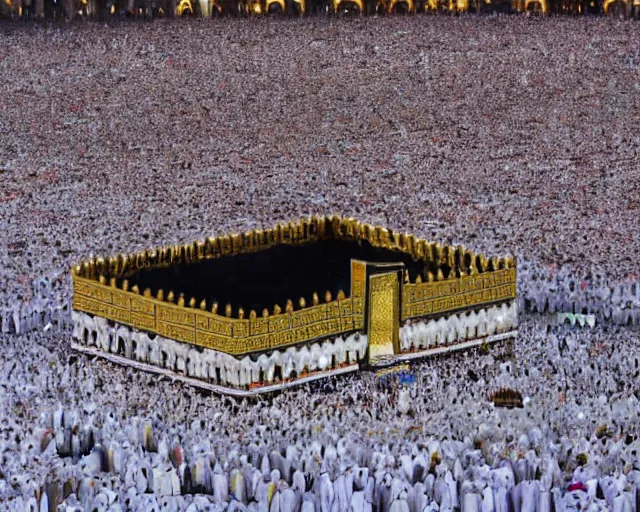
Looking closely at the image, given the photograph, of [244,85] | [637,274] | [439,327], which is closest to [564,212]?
[637,274]

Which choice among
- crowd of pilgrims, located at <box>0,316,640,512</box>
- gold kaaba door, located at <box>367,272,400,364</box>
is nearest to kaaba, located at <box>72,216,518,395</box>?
gold kaaba door, located at <box>367,272,400,364</box>

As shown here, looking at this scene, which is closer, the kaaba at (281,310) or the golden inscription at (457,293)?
the kaaba at (281,310)

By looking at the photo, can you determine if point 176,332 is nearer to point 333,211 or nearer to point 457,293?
point 457,293

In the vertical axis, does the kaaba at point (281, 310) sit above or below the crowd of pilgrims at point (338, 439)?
above

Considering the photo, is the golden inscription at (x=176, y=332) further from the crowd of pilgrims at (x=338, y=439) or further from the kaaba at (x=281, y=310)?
the crowd of pilgrims at (x=338, y=439)

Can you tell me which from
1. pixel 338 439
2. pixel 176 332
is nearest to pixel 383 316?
pixel 176 332

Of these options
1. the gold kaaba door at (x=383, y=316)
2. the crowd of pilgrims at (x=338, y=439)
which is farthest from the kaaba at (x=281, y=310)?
the crowd of pilgrims at (x=338, y=439)
